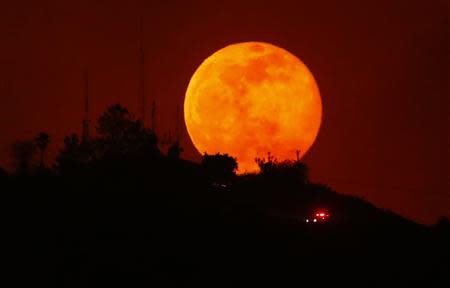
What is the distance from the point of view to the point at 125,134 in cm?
9625

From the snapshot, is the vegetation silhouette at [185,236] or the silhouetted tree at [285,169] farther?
the silhouetted tree at [285,169]

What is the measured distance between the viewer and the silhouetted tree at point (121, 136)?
9519 centimetres

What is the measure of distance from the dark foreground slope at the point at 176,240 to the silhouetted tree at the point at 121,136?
20.0 m

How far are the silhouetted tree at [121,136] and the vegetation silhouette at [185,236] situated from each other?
13.4 metres

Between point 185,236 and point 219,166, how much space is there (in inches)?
1105

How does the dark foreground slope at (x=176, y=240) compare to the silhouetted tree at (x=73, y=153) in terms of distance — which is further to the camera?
the silhouetted tree at (x=73, y=153)

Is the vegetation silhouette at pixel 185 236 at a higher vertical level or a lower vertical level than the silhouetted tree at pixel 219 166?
lower

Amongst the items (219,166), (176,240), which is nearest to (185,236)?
(176,240)

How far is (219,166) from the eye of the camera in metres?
81.6

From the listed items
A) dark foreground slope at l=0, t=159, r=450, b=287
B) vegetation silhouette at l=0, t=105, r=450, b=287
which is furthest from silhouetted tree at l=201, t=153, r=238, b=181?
dark foreground slope at l=0, t=159, r=450, b=287

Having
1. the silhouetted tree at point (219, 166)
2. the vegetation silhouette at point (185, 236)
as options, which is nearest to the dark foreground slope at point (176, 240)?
the vegetation silhouette at point (185, 236)

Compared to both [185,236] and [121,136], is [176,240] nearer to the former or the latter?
[185,236]

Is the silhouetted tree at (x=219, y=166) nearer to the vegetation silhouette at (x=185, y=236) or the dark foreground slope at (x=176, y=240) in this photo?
the vegetation silhouette at (x=185, y=236)

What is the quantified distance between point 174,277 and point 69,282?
6.02m
